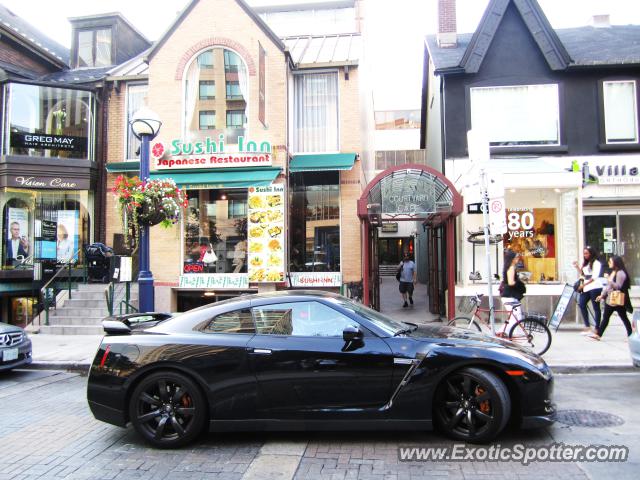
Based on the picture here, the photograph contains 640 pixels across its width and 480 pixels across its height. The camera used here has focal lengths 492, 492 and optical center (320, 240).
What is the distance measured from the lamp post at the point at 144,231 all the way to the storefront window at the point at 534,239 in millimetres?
8374

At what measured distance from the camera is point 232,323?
4887 millimetres

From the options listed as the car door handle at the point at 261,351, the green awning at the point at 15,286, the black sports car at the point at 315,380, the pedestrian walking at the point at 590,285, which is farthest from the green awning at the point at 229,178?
the car door handle at the point at 261,351

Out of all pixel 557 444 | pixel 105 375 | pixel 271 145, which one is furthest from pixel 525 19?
pixel 105 375

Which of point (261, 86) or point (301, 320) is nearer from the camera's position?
point (301, 320)

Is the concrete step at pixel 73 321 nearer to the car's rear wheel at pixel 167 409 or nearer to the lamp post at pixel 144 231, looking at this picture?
the lamp post at pixel 144 231

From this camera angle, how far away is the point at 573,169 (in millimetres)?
12016

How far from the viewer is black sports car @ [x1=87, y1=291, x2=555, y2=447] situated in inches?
175

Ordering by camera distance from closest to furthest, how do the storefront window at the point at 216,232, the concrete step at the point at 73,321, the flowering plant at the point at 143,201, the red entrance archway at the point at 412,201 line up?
1. the flowering plant at the point at 143,201
2. the red entrance archway at the point at 412,201
3. the concrete step at the point at 73,321
4. the storefront window at the point at 216,232

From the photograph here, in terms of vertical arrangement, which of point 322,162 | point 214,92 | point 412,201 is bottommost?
point 412,201

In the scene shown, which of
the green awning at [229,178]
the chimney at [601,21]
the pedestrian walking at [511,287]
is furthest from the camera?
the chimney at [601,21]

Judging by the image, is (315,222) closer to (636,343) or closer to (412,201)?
(412,201)

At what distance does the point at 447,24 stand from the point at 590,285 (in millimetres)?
8745

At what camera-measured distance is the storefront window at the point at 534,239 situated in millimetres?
12055

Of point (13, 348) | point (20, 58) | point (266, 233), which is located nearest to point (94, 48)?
point (20, 58)
